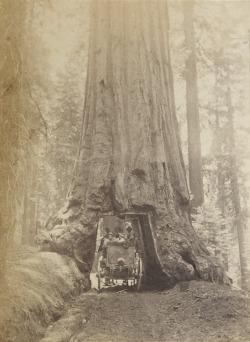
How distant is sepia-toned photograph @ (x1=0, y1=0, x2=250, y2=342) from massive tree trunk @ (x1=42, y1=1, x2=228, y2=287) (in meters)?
0.01

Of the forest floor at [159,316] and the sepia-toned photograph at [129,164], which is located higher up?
the sepia-toned photograph at [129,164]

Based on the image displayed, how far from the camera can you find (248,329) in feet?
10.1

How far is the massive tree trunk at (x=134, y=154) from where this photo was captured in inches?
143

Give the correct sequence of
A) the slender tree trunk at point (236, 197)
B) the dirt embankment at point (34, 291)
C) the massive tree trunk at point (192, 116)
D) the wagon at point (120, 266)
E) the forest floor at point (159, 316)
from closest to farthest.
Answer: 1. the dirt embankment at point (34, 291)
2. the forest floor at point (159, 316)
3. the wagon at point (120, 266)
4. the slender tree trunk at point (236, 197)
5. the massive tree trunk at point (192, 116)

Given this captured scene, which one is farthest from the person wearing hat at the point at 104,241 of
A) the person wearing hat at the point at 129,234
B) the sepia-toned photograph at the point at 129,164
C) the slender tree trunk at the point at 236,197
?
the slender tree trunk at the point at 236,197

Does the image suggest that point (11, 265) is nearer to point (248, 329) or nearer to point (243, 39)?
point (248, 329)

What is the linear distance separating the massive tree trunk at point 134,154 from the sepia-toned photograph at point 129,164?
12mm

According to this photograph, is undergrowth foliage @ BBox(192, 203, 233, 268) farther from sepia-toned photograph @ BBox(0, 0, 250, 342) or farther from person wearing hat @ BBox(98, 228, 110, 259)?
person wearing hat @ BBox(98, 228, 110, 259)

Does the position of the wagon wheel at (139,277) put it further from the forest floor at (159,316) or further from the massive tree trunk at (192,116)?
the massive tree trunk at (192,116)

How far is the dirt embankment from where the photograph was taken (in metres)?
2.78

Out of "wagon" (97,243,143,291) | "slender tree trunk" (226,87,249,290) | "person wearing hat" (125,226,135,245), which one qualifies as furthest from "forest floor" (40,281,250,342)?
"person wearing hat" (125,226,135,245)

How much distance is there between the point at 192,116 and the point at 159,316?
7.20 feet

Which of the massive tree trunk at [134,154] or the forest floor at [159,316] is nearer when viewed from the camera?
the forest floor at [159,316]

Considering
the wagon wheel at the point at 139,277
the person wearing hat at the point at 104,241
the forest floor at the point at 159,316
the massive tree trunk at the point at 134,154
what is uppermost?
the massive tree trunk at the point at 134,154
